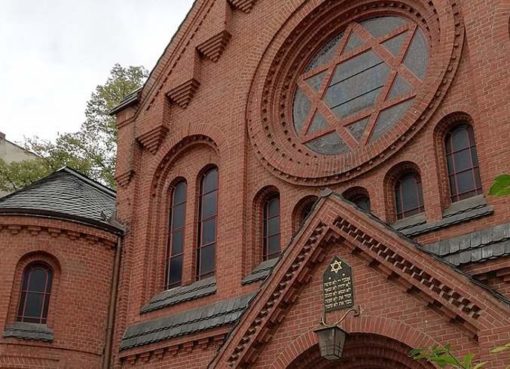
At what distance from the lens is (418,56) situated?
1418 cm

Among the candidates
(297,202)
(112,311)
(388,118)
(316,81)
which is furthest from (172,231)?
(388,118)

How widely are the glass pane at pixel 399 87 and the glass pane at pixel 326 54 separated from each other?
212cm

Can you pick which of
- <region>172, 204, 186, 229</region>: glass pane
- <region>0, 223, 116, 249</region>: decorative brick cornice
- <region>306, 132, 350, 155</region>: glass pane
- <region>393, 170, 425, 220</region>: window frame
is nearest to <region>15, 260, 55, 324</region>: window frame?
<region>0, 223, 116, 249</region>: decorative brick cornice

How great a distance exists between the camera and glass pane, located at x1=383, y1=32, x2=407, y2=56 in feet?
47.8

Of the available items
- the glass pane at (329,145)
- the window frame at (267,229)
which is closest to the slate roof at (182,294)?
the window frame at (267,229)

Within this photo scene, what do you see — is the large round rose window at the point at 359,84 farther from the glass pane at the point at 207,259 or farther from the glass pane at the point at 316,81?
the glass pane at the point at 207,259

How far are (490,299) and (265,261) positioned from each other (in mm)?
6240

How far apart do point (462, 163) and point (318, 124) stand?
377 cm

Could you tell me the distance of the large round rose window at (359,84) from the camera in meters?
14.1

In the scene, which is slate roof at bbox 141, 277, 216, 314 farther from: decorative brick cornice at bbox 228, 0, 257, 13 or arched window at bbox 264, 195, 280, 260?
decorative brick cornice at bbox 228, 0, 257, 13

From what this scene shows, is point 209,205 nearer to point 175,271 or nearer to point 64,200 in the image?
point 175,271

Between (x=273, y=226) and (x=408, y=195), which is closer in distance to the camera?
(x=408, y=195)

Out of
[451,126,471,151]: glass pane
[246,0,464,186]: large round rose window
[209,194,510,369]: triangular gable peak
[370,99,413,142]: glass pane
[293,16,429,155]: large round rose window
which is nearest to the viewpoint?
[209,194,510,369]: triangular gable peak

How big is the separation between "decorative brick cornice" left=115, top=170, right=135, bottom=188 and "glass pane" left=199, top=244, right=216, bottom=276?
327 centimetres
